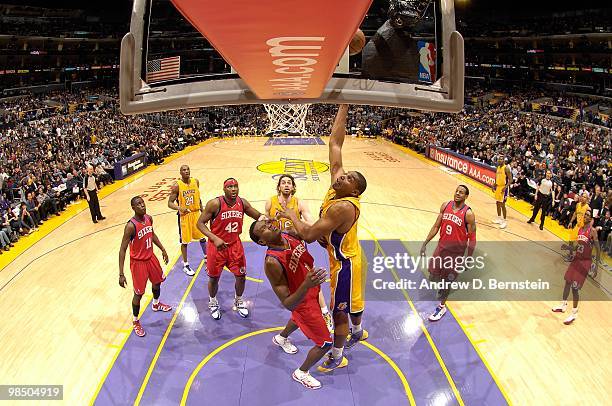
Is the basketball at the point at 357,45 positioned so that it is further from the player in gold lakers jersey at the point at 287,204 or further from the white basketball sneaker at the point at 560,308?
the white basketball sneaker at the point at 560,308

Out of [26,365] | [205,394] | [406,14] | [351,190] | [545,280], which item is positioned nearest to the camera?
[406,14]

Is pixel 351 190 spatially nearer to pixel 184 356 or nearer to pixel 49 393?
pixel 184 356

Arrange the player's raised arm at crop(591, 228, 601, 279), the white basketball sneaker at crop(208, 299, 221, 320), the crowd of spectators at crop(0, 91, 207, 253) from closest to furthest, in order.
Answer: the white basketball sneaker at crop(208, 299, 221, 320), the player's raised arm at crop(591, 228, 601, 279), the crowd of spectators at crop(0, 91, 207, 253)

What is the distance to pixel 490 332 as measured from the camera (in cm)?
579

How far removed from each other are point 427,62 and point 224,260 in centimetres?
420

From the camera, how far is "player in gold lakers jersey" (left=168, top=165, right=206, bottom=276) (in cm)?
722

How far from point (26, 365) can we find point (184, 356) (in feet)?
6.52

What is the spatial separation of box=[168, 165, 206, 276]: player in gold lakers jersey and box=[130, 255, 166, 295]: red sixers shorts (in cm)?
169

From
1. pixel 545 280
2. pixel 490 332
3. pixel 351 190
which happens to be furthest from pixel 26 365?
pixel 545 280

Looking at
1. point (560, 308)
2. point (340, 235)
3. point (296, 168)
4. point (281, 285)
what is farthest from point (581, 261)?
point (296, 168)

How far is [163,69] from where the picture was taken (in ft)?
8.07

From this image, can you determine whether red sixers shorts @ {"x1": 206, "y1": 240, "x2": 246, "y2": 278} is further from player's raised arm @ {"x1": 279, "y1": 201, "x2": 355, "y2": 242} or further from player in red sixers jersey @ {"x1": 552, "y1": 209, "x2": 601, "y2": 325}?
player in red sixers jersey @ {"x1": 552, "y1": 209, "x2": 601, "y2": 325}

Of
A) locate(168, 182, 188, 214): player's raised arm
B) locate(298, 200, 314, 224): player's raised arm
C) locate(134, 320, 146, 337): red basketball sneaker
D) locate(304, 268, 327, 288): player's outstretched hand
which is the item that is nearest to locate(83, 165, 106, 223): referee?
locate(168, 182, 188, 214): player's raised arm

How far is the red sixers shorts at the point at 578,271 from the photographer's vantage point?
5.84 metres
